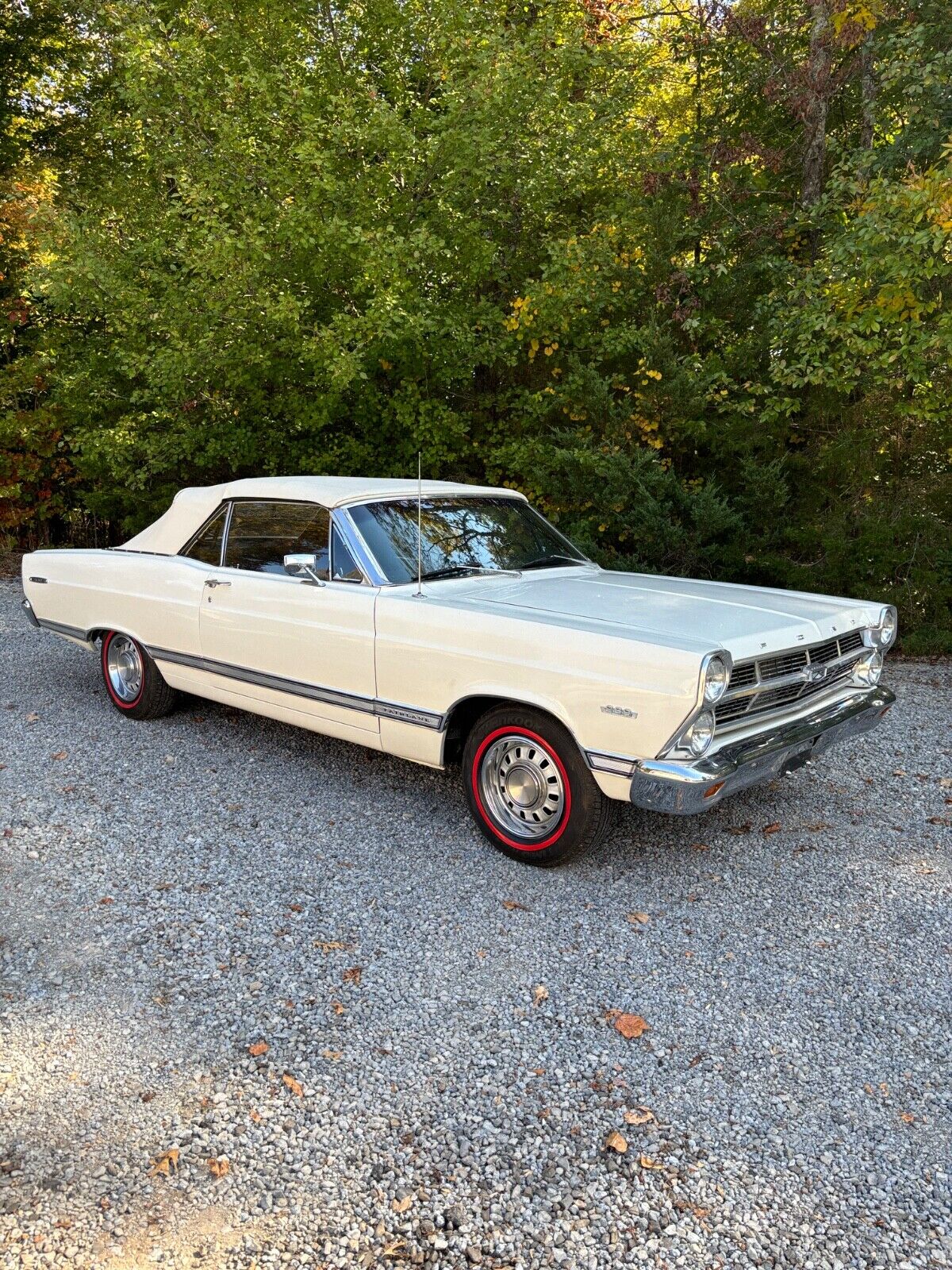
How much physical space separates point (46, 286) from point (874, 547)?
9017mm

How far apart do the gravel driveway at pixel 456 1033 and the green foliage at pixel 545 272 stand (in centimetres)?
475

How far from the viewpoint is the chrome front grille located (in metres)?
3.70

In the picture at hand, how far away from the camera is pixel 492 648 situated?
3.94m

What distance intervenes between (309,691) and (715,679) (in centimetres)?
222

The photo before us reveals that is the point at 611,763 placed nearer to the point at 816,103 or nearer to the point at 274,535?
the point at 274,535

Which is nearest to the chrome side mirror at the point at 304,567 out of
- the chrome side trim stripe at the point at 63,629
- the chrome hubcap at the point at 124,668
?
the chrome hubcap at the point at 124,668

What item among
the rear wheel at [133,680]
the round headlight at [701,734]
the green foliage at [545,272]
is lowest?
the rear wheel at [133,680]

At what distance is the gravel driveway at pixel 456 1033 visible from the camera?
7.19 ft

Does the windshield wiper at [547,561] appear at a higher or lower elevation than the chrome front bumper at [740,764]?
higher

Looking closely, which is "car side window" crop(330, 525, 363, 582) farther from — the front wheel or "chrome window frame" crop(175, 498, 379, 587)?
the front wheel

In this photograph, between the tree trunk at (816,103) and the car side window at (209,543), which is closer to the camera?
the car side window at (209,543)

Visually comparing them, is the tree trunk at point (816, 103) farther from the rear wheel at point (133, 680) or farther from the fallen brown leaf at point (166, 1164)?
the fallen brown leaf at point (166, 1164)

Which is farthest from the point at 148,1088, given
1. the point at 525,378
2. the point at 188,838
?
the point at 525,378

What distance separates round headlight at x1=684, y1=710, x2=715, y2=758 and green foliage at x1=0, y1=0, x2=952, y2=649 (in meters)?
5.09
